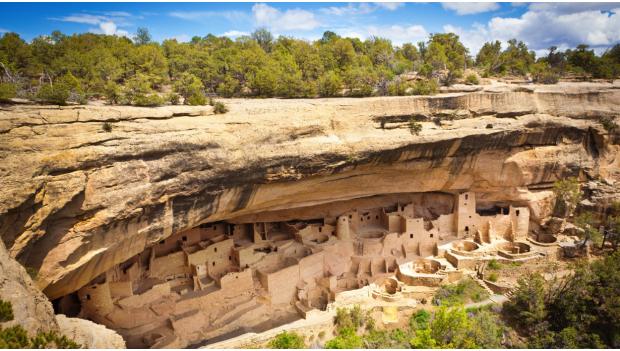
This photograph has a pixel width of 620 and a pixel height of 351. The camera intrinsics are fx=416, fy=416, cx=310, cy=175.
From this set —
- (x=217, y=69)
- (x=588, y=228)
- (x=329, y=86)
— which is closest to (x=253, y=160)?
(x=329, y=86)

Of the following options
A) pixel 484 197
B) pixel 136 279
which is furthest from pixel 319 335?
pixel 484 197

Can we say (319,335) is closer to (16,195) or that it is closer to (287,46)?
(16,195)

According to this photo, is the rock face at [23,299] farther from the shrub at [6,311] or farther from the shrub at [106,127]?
the shrub at [106,127]

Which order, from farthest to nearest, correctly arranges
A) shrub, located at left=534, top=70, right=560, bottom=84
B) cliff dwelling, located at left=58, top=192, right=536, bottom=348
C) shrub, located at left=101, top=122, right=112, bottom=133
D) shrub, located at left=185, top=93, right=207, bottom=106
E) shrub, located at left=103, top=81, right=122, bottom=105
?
shrub, located at left=534, top=70, right=560, bottom=84, shrub, located at left=185, top=93, right=207, bottom=106, shrub, located at left=103, top=81, right=122, bottom=105, cliff dwelling, located at left=58, top=192, right=536, bottom=348, shrub, located at left=101, top=122, right=112, bottom=133

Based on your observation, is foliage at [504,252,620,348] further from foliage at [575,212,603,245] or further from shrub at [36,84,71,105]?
shrub at [36,84,71,105]

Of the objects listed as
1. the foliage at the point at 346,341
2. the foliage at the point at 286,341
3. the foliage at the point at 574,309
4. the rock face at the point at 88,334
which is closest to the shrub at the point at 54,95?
the rock face at the point at 88,334

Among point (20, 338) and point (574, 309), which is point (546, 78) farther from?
point (20, 338)

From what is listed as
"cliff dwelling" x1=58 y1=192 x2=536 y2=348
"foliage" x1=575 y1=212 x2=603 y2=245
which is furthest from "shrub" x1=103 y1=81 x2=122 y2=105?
"foliage" x1=575 y1=212 x2=603 y2=245
